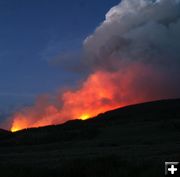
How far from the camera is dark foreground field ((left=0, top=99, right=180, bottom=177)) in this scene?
28.7m

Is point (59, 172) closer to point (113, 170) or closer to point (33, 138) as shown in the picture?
point (113, 170)

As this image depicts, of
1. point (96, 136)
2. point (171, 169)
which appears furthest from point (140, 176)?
point (96, 136)

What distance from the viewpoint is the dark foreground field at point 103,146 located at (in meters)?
28.7

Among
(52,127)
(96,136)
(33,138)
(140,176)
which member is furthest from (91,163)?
(52,127)

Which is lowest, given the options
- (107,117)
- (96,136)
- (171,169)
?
(171,169)

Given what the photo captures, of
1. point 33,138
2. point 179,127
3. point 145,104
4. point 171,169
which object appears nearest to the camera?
point 171,169

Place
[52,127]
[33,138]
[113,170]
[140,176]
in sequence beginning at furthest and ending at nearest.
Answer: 1. [52,127]
2. [33,138]
3. [113,170]
4. [140,176]

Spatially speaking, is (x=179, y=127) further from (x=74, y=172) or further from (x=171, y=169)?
(x=171, y=169)

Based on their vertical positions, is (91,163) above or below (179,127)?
below

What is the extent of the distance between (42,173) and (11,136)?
82.3m

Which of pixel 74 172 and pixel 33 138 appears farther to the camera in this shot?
pixel 33 138

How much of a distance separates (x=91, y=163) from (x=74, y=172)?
132 centimetres

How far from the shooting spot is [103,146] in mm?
65688

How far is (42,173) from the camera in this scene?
95.8ft
